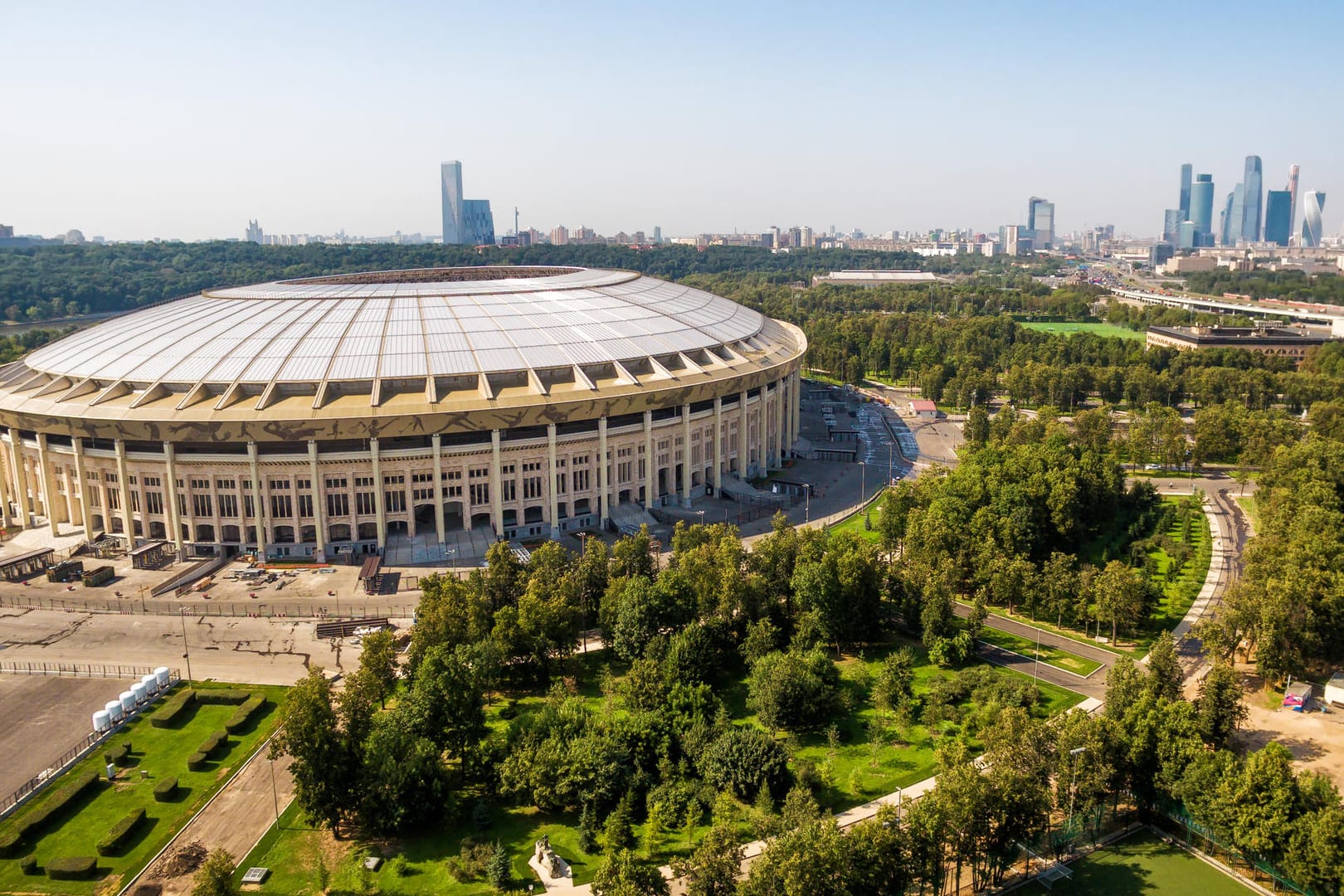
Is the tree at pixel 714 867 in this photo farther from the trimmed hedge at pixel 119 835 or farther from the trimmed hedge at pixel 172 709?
the trimmed hedge at pixel 172 709

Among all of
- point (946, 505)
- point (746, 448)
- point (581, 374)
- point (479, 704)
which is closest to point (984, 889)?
point (479, 704)

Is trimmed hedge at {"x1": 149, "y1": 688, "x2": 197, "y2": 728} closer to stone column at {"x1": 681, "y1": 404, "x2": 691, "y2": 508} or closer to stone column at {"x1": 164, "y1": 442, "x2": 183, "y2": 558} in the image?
stone column at {"x1": 164, "y1": 442, "x2": 183, "y2": 558}

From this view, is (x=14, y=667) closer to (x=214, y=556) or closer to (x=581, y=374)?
(x=214, y=556)

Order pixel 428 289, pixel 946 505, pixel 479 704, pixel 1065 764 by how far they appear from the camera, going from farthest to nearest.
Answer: pixel 428 289 < pixel 946 505 < pixel 479 704 < pixel 1065 764

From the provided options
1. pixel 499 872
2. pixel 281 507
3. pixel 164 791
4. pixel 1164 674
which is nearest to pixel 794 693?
pixel 499 872

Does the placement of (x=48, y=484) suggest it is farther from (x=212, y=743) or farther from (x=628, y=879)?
(x=628, y=879)

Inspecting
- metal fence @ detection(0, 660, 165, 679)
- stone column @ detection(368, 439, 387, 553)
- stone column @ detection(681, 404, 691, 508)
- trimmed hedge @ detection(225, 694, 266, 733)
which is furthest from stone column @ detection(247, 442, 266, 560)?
stone column @ detection(681, 404, 691, 508)
